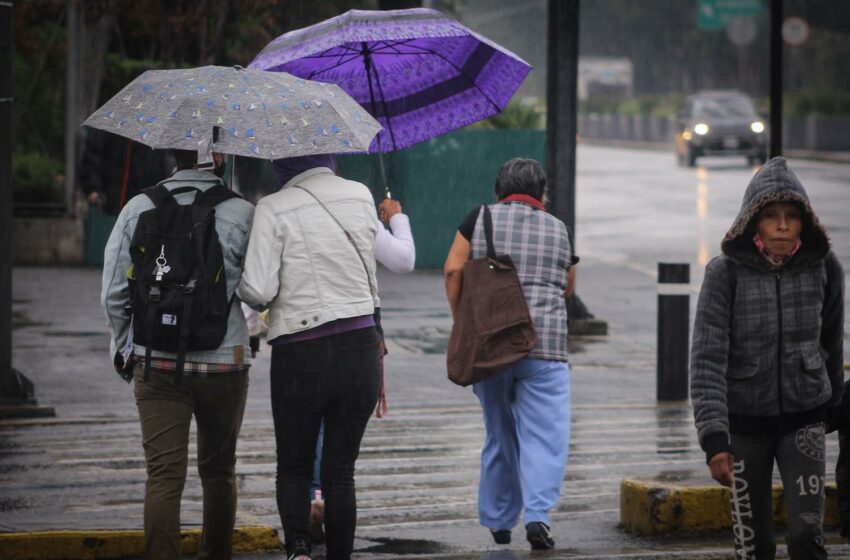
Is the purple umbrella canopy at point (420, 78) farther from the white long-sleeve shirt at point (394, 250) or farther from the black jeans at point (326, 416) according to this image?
the black jeans at point (326, 416)

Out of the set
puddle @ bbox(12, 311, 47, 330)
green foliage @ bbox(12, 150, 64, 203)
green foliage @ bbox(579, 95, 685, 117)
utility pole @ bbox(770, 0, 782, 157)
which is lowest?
puddle @ bbox(12, 311, 47, 330)

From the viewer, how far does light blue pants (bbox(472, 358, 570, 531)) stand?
7113 mm

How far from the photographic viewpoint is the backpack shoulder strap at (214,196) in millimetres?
5617

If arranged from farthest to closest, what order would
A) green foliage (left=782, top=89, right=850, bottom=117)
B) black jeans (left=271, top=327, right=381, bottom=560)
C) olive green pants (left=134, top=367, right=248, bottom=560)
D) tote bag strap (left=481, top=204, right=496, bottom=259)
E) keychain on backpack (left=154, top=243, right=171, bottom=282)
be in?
green foliage (left=782, top=89, right=850, bottom=117), tote bag strap (left=481, top=204, right=496, bottom=259), black jeans (left=271, top=327, right=381, bottom=560), olive green pants (left=134, top=367, right=248, bottom=560), keychain on backpack (left=154, top=243, right=171, bottom=282)

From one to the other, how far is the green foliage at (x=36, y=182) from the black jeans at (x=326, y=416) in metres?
14.8

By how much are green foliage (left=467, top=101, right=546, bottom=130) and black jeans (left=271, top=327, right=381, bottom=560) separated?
15074 mm

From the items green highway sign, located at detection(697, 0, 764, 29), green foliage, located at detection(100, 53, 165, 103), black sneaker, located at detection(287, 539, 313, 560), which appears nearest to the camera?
black sneaker, located at detection(287, 539, 313, 560)

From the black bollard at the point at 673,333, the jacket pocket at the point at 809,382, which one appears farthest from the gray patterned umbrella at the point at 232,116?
the black bollard at the point at 673,333

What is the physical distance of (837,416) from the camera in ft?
18.4

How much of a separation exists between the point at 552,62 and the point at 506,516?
8289 millimetres

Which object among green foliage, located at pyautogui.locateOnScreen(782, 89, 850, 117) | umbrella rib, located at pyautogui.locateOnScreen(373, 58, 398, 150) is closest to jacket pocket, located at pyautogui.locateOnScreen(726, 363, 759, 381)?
umbrella rib, located at pyautogui.locateOnScreen(373, 58, 398, 150)

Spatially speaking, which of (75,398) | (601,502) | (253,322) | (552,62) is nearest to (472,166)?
(552,62)

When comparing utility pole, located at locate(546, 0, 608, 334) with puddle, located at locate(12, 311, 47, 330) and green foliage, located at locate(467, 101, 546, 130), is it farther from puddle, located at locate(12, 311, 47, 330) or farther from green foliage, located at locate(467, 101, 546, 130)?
green foliage, located at locate(467, 101, 546, 130)

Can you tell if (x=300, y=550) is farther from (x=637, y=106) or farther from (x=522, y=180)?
(x=637, y=106)
